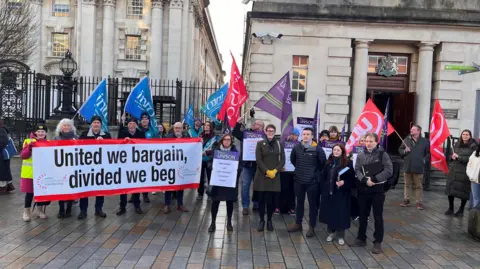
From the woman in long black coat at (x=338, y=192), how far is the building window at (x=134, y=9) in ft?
124

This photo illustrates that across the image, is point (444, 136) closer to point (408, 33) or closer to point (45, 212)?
point (408, 33)

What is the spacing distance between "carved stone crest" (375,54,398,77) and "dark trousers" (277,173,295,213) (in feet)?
33.4

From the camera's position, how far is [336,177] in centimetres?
700

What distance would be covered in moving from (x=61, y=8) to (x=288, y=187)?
133 ft

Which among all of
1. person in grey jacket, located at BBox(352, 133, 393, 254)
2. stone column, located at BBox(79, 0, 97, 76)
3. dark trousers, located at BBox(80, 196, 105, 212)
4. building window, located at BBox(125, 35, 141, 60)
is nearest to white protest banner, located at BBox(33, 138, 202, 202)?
dark trousers, located at BBox(80, 196, 105, 212)

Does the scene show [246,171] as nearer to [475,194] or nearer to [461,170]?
[475,194]

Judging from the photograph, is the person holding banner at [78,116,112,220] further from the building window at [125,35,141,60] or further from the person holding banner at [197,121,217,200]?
the building window at [125,35,141,60]

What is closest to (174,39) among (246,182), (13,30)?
(13,30)

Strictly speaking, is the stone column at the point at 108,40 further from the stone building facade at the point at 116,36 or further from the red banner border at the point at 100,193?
the red banner border at the point at 100,193

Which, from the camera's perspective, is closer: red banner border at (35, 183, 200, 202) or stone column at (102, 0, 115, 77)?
red banner border at (35, 183, 200, 202)

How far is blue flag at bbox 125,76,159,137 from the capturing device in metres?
9.41

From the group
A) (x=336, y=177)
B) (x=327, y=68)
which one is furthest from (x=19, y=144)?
(x=336, y=177)

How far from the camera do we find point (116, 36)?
40.6 metres

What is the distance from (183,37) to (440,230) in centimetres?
3650
